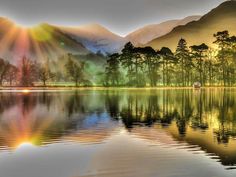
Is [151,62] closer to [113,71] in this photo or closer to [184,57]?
[184,57]

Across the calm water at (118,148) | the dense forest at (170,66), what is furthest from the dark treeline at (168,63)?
the calm water at (118,148)

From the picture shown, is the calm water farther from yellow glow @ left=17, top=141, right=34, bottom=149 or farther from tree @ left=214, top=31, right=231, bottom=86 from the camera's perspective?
tree @ left=214, top=31, right=231, bottom=86

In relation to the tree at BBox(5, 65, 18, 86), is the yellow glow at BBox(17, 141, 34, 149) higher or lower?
lower

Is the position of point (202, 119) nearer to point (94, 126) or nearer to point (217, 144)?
point (94, 126)

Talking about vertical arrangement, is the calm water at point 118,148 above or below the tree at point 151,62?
below

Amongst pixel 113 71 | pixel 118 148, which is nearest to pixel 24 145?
pixel 118 148

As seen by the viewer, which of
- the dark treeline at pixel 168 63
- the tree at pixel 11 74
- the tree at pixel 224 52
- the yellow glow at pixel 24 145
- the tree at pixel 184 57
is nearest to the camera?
the yellow glow at pixel 24 145

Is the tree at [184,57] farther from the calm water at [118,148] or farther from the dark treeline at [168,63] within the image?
the calm water at [118,148]

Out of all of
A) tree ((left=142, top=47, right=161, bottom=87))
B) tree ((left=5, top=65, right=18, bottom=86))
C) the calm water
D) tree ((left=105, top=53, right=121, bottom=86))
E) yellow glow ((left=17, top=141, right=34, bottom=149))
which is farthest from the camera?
tree ((left=5, top=65, right=18, bottom=86))

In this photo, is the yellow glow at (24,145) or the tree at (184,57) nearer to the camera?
the yellow glow at (24,145)

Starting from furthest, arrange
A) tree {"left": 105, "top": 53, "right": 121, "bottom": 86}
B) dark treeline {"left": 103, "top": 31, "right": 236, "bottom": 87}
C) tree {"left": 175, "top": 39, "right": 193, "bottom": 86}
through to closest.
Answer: tree {"left": 175, "top": 39, "right": 193, "bottom": 86} < dark treeline {"left": 103, "top": 31, "right": 236, "bottom": 87} < tree {"left": 105, "top": 53, "right": 121, "bottom": 86}

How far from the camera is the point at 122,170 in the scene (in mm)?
16469

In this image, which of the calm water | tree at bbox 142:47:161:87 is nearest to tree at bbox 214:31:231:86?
tree at bbox 142:47:161:87

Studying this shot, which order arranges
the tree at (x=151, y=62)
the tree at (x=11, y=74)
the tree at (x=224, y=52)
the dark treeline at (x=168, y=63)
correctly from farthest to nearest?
the tree at (x=11, y=74) < the tree at (x=224, y=52) < the tree at (x=151, y=62) < the dark treeline at (x=168, y=63)
